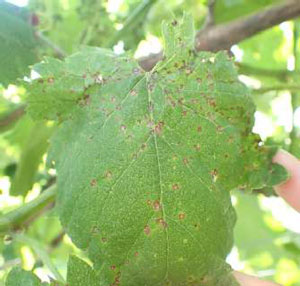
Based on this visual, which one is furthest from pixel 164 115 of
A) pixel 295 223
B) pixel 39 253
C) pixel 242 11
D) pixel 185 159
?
pixel 295 223

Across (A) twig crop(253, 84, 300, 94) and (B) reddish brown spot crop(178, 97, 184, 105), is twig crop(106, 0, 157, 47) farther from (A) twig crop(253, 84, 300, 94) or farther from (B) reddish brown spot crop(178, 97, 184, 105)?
(B) reddish brown spot crop(178, 97, 184, 105)

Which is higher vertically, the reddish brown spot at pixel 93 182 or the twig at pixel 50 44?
the twig at pixel 50 44

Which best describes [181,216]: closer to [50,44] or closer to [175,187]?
[175,187]

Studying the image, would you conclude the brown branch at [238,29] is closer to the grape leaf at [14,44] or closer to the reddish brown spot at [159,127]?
the grape leaf at [14,44]

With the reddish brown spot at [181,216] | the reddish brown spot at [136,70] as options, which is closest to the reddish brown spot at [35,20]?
the reddish brown spot at [136,70]

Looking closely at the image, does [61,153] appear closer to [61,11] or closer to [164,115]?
[164,115]

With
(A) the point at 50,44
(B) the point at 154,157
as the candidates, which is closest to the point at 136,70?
(B) the point at 154,157

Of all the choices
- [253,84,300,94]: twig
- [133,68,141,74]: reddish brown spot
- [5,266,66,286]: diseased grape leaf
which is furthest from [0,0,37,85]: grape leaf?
[253,84,300,94]: twig
